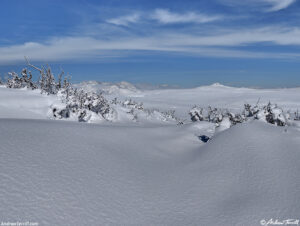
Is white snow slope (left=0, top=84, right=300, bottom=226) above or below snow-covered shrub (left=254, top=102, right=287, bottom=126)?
below

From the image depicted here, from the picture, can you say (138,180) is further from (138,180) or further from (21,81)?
(21,81)

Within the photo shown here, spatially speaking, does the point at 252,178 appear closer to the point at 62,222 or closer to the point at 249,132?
the point at 249,132

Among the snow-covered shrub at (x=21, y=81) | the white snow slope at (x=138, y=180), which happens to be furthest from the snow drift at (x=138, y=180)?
the snow-covered shrub at (x=21, y=81)

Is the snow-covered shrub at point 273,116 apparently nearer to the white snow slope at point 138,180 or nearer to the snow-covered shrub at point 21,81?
the white snow slope at point 138,180

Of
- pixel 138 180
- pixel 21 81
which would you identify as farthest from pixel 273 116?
pixel 21 81

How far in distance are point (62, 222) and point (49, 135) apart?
209cm

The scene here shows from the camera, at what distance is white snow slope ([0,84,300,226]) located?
2.54m

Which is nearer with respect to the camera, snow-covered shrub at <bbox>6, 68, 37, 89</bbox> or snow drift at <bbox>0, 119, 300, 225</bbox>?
snow drift at <bbox>0, 119, 300, 225</bbox>

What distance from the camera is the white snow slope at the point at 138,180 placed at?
254 cm

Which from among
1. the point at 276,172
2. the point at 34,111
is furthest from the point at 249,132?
the point at 34,111

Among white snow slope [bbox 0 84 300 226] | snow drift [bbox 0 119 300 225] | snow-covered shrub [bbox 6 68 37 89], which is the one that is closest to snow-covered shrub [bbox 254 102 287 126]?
white snow slope [bbox 0 84 300 226]

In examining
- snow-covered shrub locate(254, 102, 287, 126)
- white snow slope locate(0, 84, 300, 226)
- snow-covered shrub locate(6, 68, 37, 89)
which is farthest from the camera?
snow-covered shrub locate(6, 68, 37, 89)

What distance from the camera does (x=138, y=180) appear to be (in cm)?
338

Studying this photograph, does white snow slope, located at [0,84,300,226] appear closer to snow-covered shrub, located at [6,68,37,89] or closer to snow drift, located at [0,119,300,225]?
snow drift, located at [0,119,300,225]
